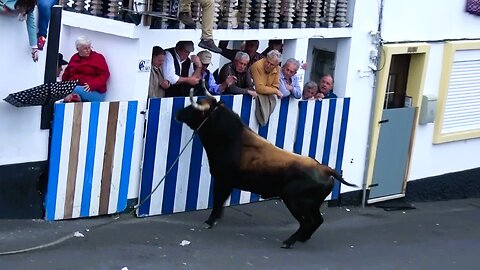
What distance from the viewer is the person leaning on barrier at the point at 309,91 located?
1380 centimetres

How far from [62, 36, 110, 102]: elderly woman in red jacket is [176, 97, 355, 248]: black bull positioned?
3.33 feet

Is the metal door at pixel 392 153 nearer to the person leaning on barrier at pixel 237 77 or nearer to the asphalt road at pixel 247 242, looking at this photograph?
the asphalt road at pixel 247 242

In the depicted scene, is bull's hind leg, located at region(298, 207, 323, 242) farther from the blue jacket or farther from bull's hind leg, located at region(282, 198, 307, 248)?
the blue jacket

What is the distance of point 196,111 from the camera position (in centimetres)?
1162

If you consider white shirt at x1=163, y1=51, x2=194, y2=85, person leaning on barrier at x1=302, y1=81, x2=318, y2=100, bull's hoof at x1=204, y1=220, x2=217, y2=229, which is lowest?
bull's hoof at x1=204, y1=220, x2=217, y2=229

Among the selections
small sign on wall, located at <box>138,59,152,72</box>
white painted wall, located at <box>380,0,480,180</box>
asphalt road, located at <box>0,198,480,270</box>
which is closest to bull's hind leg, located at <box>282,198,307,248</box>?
asphalt road, located at <box>0,198,480,270</box>

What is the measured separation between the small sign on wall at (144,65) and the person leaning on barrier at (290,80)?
7.30 ft

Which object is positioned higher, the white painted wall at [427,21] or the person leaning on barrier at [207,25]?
the white painted wall at [427,21]

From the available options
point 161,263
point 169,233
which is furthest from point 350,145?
point 161,263

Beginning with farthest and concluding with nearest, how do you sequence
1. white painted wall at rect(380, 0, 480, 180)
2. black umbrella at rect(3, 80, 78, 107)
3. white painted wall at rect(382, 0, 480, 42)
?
white painted wall at rect(380, 0, 480, 180), white painted wall at rect(382, 0, 480, 42), black umbrella at rect(3, 80, 78, 107)

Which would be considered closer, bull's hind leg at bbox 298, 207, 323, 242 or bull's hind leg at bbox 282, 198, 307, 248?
bull's hind leg at bbox 282, 198, 307, 248

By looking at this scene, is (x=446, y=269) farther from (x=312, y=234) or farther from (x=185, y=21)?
(x=185, y=21)

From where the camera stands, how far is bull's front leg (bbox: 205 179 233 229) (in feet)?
39.4

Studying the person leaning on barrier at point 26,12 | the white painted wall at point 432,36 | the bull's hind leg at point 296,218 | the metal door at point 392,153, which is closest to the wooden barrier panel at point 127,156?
the person leaning on barrier at point 26,12
